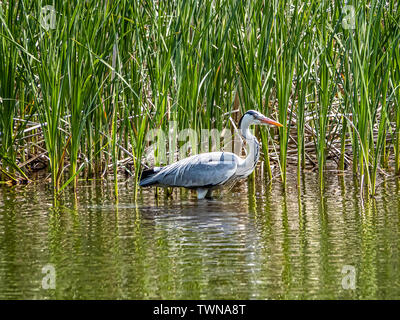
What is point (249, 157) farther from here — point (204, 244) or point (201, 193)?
point (204, 244)

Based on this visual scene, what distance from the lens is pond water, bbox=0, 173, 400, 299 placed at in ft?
16.0

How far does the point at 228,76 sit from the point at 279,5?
1.11m

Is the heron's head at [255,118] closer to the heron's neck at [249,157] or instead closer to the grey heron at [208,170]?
the grey heron at [208,170]

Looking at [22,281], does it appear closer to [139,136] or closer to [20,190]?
[139,136]

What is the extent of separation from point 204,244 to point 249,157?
2675 millimetres

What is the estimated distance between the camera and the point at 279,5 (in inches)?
313

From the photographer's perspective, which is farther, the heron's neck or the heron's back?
the heron's neck

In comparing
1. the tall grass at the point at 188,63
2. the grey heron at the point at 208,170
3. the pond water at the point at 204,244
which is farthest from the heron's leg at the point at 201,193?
the tall grass at the point at 188,63

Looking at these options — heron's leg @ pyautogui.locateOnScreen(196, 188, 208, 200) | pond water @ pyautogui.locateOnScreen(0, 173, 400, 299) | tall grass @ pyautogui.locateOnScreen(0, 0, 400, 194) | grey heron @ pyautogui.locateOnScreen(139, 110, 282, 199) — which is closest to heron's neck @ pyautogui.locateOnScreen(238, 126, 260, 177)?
grey heron @ pyautogui.locateOnScreen(139, 110, 282, 199)

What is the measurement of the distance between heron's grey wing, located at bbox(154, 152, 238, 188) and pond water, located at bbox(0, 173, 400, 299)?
0.22 m

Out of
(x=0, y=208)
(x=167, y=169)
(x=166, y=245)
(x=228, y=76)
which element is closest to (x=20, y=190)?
(x=0, y=208)

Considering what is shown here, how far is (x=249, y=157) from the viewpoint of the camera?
8.66 m

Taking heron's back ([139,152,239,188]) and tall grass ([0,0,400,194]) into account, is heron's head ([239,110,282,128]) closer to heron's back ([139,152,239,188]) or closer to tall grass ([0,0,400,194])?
tall grass ([0,0,400,194])

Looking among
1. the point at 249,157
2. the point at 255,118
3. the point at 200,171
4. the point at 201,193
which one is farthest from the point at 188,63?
the point at 201,193
